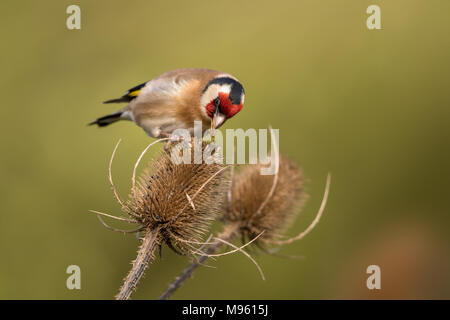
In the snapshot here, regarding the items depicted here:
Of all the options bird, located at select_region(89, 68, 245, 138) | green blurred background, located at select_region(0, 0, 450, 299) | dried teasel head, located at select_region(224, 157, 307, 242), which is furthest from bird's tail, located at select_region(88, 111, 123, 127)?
dried teasel head, located at select_region(224, 157, 307, 242)

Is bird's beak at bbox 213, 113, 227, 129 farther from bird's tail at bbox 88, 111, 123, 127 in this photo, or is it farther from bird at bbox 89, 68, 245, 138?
bird's tail at bbox 88, 111, 123, 127

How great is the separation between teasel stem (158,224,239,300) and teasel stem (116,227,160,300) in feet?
0.75

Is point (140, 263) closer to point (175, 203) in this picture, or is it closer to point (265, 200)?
point (175, 203)

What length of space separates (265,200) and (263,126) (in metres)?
2.83

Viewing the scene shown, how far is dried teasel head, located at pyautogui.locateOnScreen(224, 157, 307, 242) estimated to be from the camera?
4.72 m

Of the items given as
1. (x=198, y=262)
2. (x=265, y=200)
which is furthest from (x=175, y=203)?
(x=265, y=200)

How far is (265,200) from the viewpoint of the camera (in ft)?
15.3

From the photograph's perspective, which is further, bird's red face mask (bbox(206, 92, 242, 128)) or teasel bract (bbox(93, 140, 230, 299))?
bird's red face mask (bbox(206, 92, 242, 128))

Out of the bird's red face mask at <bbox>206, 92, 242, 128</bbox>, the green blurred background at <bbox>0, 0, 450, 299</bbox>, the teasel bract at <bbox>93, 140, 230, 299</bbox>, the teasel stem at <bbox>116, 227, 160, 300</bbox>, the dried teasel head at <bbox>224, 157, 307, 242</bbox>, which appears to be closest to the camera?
the teasel stem at <bbox>116, 227, 160, 300</bbox>

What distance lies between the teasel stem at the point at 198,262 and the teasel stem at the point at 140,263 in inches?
9.0

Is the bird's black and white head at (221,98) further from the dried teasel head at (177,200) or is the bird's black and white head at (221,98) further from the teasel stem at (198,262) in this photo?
the teasel stem at (198,262)

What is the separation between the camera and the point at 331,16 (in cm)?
873

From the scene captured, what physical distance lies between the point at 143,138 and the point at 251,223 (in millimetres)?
2840

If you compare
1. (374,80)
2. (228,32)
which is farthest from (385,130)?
(228,32)
